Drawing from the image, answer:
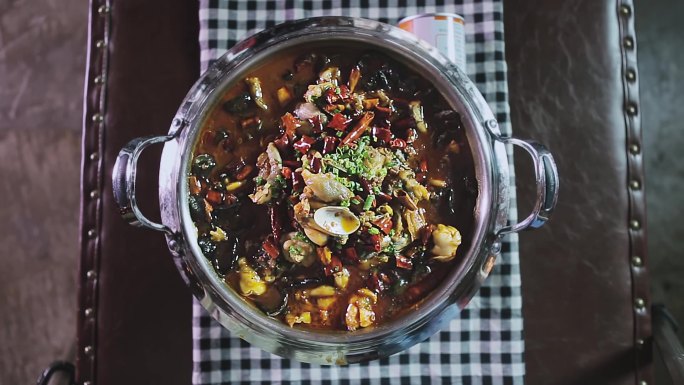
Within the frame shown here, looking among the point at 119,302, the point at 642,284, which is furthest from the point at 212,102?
the point at 642,284

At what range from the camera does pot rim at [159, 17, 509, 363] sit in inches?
49.0

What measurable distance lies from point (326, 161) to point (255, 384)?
59 cm

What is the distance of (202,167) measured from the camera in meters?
1.23

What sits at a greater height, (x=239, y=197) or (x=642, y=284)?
(x=239, y=197)

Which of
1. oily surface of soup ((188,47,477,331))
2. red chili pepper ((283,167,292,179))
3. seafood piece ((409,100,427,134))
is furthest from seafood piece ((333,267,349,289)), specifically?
seafood piece ((409,100,427,134))

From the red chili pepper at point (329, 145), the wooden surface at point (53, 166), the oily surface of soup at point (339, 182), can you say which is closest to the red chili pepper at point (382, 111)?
the oily surface of soup at point (339, 182)

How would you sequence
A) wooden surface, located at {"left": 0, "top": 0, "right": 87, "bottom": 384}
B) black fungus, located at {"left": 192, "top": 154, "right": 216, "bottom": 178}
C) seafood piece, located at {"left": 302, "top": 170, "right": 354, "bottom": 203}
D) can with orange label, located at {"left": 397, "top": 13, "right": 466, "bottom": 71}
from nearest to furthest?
seafood piece, located at {"left": 302, "top": 170, "right": 354, "bottom": 203}
black fungus, located at {"left": 192, "top": 154, "right": 216, "bottom": 178}
can with orange label, located at {"left": 397, "top": 13, "right": 466, "bottom": 71}
wooden surface, located at {"left": 0, "top": 0, "right": 87, "bottom": 384}

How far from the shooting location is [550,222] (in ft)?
4.88

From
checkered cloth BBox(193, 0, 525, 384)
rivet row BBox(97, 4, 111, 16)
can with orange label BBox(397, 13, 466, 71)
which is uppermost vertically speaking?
rivet row BBox(97, 4, 111, 16)

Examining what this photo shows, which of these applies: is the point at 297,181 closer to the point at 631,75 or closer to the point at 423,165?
the point at 423,165

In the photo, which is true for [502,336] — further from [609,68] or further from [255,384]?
[609,68]

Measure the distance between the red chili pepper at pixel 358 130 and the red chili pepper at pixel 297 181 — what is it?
0.32ft

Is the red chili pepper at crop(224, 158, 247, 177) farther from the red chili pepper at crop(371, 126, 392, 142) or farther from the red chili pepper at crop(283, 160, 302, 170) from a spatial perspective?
the red chili pepper at crop(371, 126, 392, 142)

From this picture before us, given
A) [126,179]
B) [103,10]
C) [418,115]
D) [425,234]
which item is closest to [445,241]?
[425,234]
